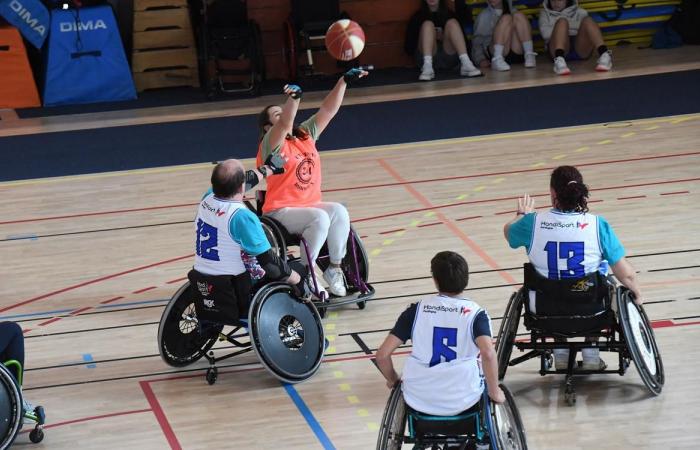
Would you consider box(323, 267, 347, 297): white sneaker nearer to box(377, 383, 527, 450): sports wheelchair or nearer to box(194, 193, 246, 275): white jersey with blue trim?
box(194, 193, 246, 275): white jersey with blue trim

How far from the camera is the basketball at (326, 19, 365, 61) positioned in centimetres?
743

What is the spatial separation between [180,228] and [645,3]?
7.77 m

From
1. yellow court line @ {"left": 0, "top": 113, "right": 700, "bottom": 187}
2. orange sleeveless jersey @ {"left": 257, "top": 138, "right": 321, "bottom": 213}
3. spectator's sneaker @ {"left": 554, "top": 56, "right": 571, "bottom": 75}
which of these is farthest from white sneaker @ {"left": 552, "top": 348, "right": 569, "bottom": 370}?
spectator's sneaker @ {"left": 554, "top": 56, "right": 571, "bottom": 75}

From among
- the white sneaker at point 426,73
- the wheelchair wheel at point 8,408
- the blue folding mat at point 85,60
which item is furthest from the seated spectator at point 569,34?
the wheelchair wheel at point 8,408

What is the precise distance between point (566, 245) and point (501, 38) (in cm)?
812

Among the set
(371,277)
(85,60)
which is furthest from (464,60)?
(371,277)

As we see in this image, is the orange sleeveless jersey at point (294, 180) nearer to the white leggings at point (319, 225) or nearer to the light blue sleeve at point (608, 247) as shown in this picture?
the white leggings at point (319, 225)

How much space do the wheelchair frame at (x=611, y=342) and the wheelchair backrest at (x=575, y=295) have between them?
46 millimetres

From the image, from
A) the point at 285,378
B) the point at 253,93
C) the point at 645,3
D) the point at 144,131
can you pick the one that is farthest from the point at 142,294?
the point at 645,3

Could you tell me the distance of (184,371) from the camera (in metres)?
6.05

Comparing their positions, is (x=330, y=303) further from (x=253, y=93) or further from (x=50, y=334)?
(x=253, y=93)

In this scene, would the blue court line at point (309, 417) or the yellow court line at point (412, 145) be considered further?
the yellow court line at point (412, 145)

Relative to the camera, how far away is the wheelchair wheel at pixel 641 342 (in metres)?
5.11

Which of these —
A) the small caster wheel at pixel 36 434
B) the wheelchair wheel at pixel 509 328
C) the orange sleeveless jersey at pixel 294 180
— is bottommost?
the small caster wheel at pixel 36 434
